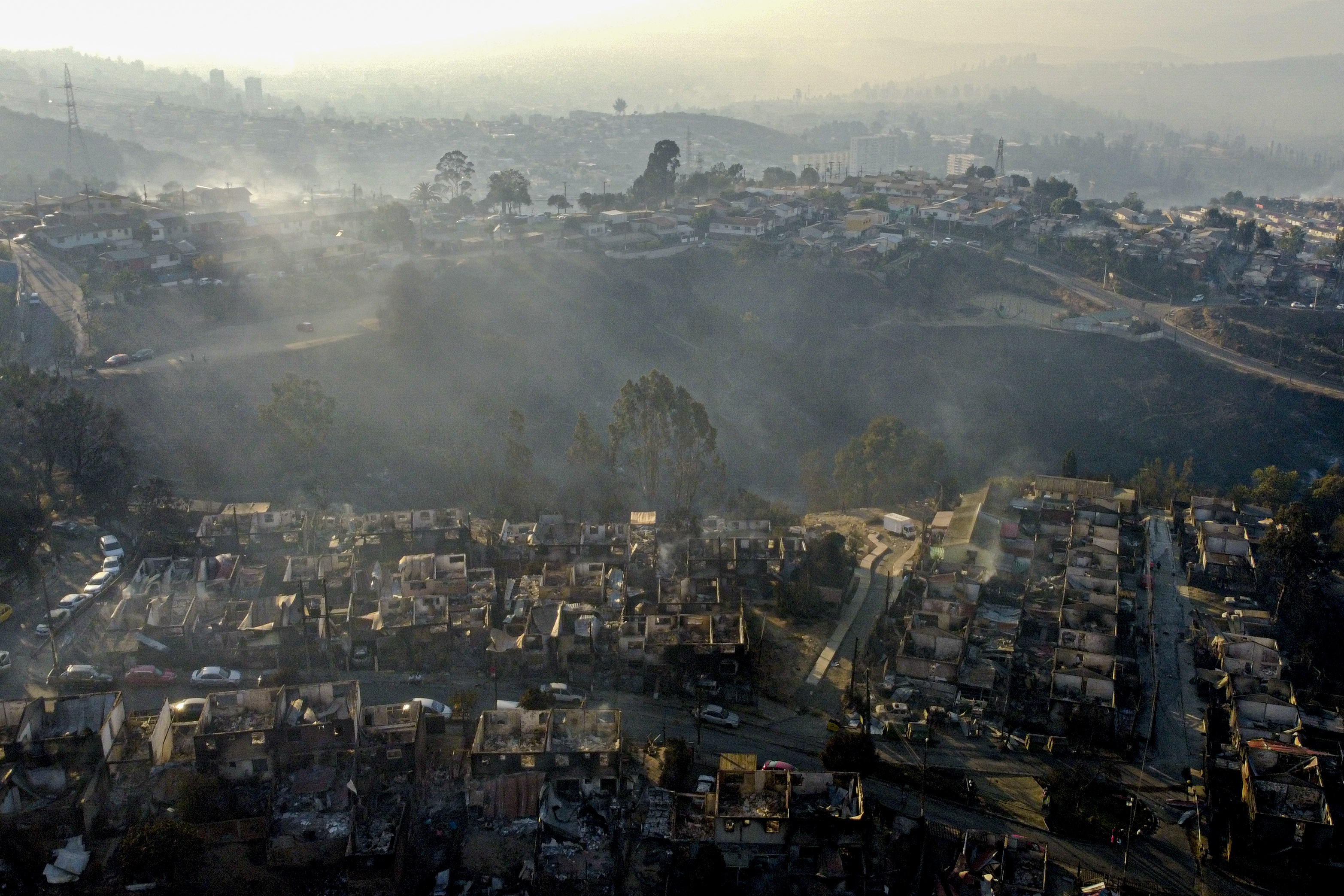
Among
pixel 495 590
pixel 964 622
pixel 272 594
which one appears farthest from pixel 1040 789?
pixel 272 594

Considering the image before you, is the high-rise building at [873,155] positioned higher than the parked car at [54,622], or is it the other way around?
the high-rise building at [873,155]

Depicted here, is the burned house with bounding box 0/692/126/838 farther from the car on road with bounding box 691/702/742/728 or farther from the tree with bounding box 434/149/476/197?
the tree with bounding box 434/149/476/197

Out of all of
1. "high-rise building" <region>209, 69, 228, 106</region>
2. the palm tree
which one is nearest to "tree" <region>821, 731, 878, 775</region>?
the palm tree

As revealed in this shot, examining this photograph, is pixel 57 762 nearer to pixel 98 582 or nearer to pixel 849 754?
pixel 98 582

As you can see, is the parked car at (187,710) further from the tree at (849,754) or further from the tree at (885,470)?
the tree at (885,470)

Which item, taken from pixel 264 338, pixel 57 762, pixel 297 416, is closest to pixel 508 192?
pixel 264 338

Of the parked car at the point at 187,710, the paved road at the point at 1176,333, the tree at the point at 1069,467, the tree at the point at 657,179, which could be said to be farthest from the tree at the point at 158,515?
the paved road at the point at 1176,333
